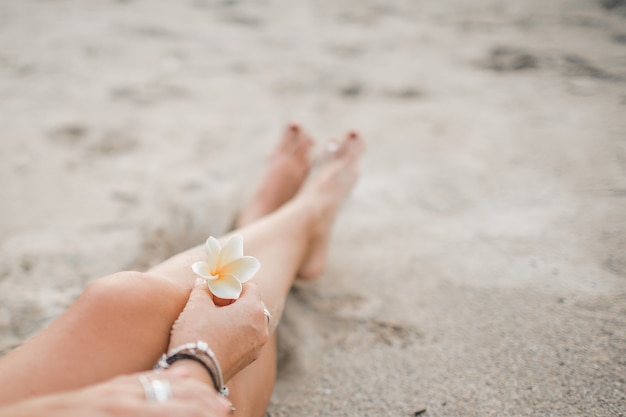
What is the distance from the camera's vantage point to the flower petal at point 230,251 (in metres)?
0.99

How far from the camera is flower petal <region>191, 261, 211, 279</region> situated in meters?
0.94

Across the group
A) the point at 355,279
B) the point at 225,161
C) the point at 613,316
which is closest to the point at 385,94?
the point at 225,161

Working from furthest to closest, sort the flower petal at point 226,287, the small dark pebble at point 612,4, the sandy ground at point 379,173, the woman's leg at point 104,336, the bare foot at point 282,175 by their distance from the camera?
1. the small dark pebble at point 612,4
2. the bare foot at point 282,175
3. the sandy ground at point 379,173
4. the flower petal at point 226,287
5. the woman's leg at point 104,336

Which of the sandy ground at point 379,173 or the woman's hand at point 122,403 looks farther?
the sandy ground at point 379,173

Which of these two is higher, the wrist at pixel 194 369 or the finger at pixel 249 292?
the finger at pixel 249 292

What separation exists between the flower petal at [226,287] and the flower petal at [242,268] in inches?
1.1

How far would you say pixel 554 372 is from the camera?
Result: 1154 mm

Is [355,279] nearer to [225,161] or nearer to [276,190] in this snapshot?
[276,190]

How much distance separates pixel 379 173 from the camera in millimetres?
2213

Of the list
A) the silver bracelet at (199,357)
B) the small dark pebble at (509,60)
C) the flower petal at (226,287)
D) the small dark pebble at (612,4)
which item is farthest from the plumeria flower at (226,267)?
the small dark pebble at (612,4)

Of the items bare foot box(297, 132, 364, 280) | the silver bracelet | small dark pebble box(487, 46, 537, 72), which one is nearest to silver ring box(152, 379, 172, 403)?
the silver bracelet

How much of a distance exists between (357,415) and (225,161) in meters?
1.44

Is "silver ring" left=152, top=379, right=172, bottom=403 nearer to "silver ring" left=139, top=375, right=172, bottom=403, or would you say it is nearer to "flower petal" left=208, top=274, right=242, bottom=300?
"silver ring" left=139, top=375, right=172, bottom=403

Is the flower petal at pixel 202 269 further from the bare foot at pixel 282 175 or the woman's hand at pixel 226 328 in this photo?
the bare foot at pixel 282 175
